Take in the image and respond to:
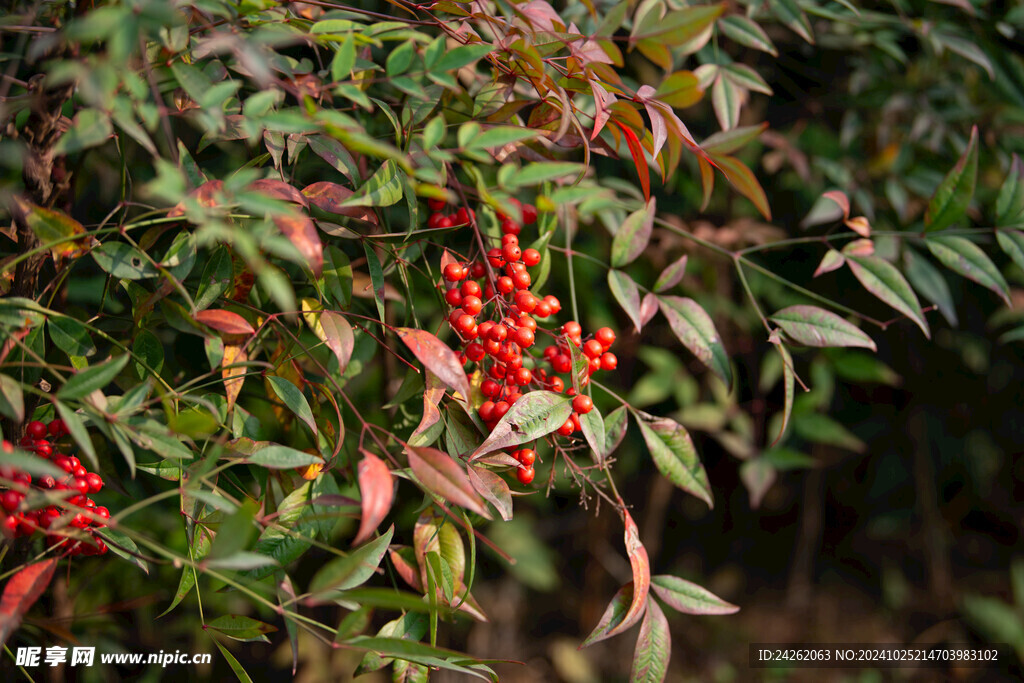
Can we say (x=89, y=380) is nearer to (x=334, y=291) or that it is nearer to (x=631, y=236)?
(x=334, y=291)

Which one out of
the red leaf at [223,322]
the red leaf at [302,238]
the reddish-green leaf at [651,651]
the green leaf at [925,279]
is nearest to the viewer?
the red leaf at [302,238]

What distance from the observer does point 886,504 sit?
1.87 metres

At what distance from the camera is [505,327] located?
0.62m

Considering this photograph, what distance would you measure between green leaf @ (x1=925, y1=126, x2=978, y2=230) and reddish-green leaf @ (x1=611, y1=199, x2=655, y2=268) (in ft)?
1.38

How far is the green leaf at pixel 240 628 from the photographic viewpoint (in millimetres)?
663

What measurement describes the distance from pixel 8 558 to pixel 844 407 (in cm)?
174

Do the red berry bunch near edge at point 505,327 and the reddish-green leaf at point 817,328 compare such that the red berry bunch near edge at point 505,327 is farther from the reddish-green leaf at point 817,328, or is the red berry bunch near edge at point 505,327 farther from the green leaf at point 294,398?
the reddish-green leaf at point 817,328

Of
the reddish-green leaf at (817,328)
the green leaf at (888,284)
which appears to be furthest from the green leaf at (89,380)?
the green leaf at (888,284)

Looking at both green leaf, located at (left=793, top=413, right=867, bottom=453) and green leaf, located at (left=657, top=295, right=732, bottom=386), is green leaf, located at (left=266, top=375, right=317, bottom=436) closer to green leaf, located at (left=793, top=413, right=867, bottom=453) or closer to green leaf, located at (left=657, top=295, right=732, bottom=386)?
green leaf, located at (left=657, top=295, right=732, bottom=386)

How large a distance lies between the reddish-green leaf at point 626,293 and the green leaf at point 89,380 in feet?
1.68

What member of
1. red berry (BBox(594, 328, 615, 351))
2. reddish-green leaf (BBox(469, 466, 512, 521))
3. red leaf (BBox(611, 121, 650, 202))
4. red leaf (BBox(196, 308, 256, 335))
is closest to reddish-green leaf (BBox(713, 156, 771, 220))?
red leaf (BBox(611, 121, 650, 202))

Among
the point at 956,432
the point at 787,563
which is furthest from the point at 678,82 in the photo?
the point at 787,563

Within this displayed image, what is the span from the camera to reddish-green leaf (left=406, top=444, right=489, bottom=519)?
507 mm

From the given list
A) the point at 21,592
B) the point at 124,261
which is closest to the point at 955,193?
the point at 124,261
